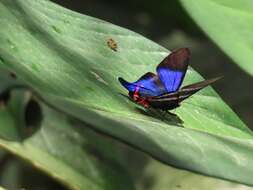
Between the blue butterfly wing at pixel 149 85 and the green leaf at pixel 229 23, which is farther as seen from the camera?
the green leaf at pixel 229 23

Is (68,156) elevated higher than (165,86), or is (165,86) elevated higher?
(165,86)

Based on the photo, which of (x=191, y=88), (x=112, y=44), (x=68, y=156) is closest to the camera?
(x=191, y=88)

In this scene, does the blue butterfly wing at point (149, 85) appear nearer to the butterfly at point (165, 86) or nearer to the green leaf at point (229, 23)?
the butterfly at point (165, 86)

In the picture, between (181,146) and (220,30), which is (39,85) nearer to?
(181,146)

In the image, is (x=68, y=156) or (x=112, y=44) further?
(x=68, y=156)

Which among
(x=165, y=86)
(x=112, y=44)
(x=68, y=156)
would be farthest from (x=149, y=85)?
(x=68, y=156)

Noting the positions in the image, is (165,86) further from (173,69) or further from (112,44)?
(112,44)

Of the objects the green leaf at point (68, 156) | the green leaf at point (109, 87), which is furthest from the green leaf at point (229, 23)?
the green leaf at point (68, 156)

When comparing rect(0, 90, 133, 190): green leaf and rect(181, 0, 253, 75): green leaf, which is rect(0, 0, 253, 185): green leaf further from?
rect(0, 90, 133, 190): green leaf
